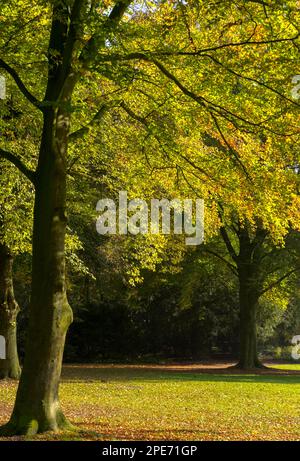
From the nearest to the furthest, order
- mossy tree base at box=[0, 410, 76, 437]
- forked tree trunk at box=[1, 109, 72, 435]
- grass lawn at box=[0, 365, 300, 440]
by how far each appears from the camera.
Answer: mossy tree base at box=[0, 410, 76, 437], forked tree trunk at box=[1, 109, 72, 435], grass lawn at box=[0, 365, 300, 440]

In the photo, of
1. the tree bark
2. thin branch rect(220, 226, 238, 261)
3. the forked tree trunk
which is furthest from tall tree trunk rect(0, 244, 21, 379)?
the tree bark

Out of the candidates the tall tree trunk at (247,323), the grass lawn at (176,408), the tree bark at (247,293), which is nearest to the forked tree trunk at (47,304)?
the grass lawn at (176,408)

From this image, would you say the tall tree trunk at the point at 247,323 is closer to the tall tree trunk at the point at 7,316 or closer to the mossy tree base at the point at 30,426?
the tall tree trunk at the point at 7,316

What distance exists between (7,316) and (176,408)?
927 centimetres

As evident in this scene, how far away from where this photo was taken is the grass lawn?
34.1ft

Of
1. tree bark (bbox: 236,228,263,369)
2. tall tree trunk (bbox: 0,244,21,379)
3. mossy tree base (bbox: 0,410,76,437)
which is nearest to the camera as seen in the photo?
mossy tree base (bbox: 0,410,76,437)

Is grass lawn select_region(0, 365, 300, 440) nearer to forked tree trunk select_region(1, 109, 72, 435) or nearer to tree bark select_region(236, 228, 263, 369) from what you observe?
forked tree trunk select_region(1, 109, 72, 435)

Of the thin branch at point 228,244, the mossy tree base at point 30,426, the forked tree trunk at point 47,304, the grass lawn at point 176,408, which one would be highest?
the thin branch at point 228,244

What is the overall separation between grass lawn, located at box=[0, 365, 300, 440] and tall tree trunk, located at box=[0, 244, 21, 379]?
61.3 inches

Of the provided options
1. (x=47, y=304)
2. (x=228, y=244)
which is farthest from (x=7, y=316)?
(x=228, y=244)

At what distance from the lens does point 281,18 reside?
404 inches

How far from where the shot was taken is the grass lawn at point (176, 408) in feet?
34.1

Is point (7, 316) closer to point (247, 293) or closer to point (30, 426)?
point (30, 426)

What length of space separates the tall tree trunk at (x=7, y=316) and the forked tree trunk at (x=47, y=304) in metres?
12.1
